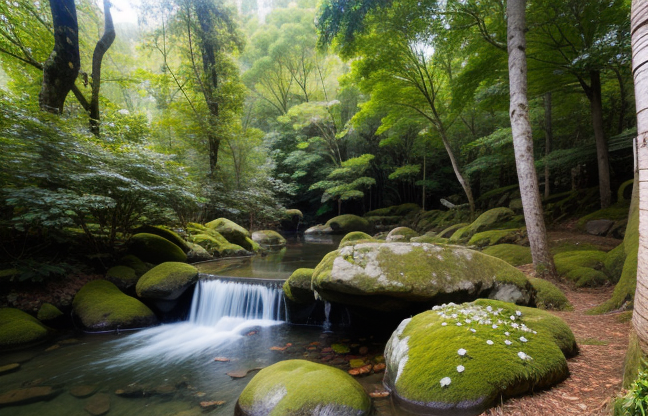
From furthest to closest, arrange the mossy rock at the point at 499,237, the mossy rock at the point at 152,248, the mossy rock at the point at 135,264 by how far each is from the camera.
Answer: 1. the mossy rock at the point at 499,237
2. the mossy rock at the point at 152,248
3. the mossy rock at the point at 135,264

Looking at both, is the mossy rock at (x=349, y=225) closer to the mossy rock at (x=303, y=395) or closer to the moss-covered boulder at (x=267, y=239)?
the moss-covered boulder at (x=267, y=239)

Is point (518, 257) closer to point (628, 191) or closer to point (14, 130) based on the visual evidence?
point (628, 191)

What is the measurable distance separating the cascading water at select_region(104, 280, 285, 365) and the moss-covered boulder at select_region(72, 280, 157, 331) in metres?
0.35

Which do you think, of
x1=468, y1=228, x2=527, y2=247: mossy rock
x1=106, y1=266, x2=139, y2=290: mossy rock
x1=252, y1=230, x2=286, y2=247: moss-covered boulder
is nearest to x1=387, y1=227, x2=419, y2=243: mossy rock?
x1=468, y1=228, x2=527, y2=247: mossy rock

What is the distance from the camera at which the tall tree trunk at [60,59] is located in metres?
6.77

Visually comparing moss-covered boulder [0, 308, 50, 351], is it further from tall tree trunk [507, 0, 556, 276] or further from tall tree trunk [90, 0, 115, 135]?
tall tree trunk [507, 0, 556, 276]

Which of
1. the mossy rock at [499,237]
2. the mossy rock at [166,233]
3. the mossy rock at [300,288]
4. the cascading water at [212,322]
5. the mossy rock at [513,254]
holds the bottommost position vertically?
the cascading water at [212,322]

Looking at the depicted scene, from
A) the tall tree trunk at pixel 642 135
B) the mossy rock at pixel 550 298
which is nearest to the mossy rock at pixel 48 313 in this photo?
the tall tree trunk at pixel 642 135

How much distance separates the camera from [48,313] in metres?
5.41

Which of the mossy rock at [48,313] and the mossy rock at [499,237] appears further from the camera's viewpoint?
the mossy rock at [499,237]

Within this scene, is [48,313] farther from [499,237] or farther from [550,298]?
[499,237]

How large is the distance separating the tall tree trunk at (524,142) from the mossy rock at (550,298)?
0.86 m

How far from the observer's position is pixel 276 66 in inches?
882

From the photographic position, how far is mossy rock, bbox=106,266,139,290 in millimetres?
6609
